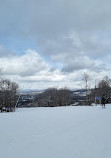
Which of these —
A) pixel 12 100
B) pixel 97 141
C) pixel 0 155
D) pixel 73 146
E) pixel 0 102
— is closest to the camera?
pixel 0 155

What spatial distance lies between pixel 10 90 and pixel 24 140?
34313 mm

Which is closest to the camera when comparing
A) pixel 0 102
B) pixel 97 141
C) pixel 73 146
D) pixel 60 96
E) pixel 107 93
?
pixel 73 146

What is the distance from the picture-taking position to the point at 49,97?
193 feet

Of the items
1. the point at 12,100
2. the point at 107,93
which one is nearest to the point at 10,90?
the point at 12,100

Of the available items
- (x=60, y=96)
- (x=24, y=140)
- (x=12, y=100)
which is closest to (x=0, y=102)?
(x=12, y=100)

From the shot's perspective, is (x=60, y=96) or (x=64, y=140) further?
(x=60, y=96)

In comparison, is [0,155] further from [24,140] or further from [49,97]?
[49,97]

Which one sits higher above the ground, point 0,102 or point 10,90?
point 10,90

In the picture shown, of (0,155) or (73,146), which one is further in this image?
(73,146)

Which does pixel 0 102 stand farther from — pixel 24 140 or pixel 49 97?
pixel 24 140

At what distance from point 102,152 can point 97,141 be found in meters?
1.02

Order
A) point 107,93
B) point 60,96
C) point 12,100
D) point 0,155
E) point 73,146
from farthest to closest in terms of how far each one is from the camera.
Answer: point 60,96 < point 107,93 < point 12,100 < point 73,146 < point 0,155

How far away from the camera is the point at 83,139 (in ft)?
19.6

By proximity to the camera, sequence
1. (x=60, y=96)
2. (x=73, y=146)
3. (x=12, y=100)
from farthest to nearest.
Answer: (x=60, y=96)
(x=12, y=100)
(x=73, y=146)
